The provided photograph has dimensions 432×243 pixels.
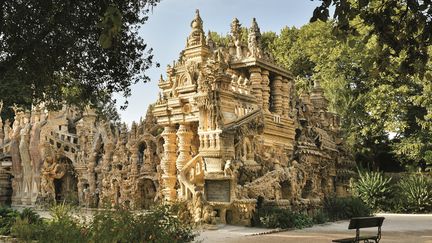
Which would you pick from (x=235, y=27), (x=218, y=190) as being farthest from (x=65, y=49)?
(x=235, y=27)

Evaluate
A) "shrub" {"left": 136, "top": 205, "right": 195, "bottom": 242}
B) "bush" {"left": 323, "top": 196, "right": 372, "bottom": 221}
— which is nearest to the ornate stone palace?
"shrub" {"left": 136, "top": 205, "right": 195, "bottom": 242}

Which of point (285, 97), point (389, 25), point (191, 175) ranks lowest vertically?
point (191, 175)

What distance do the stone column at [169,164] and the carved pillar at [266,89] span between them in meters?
3.41

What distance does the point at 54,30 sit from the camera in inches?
385

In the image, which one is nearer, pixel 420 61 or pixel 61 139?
pixel 420 61

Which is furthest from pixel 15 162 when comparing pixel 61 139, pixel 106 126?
pixel 106 126

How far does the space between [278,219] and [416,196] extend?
12.7 m

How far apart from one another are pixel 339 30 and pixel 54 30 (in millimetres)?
6467

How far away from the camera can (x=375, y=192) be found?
24.4 m

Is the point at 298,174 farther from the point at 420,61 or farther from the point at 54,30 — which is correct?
the point at 420,61

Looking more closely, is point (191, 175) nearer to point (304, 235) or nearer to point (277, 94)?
point (304, 235)

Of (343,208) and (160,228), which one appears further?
(343,208)

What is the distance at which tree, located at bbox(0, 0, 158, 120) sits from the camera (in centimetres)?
956

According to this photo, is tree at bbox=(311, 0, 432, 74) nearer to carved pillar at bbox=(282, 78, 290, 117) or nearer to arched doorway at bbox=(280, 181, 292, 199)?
arched doorway at bbox=(280, 181, 292, 199)
